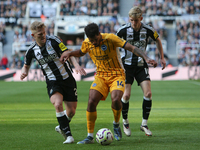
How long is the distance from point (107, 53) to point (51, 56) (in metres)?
0.96

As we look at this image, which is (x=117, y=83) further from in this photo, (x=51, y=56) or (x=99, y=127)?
(x=99, y=127)

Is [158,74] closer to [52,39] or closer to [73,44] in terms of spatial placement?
[73,44]

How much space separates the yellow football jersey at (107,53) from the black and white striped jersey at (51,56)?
0.47 metres

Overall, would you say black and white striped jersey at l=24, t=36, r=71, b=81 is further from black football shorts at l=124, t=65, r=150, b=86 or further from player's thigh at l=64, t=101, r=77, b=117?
black football shorts at l=124, t=65, r=150, b=86

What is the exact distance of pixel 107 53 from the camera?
227 inches

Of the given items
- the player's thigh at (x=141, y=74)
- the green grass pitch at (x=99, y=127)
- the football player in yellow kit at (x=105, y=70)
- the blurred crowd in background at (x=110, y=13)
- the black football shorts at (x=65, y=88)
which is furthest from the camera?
the blurred crowd in background at (x=110, y=13)

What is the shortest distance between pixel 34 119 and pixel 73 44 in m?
26.5

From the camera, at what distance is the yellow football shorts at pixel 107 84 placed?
5.67 meters

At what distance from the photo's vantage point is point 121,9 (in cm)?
3597

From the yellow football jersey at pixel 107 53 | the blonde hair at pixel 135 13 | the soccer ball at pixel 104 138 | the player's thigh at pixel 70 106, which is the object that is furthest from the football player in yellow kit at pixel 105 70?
the blonde hair at pixel 135 13

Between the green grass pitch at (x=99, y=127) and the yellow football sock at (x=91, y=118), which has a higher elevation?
the yellow football sock at (x=91, y=118)

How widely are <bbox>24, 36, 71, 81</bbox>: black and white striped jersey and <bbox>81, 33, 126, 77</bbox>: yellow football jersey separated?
47 centimetres

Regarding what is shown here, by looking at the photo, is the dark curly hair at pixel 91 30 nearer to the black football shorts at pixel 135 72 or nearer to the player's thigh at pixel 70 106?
the player's thigh at pixel 70 106

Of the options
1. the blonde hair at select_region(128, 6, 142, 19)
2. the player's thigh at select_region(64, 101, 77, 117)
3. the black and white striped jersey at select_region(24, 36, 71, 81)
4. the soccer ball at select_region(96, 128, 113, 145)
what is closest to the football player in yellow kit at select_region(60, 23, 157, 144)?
the soccer ball at select_region(96, 128, 113, 145)
